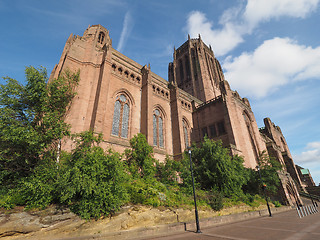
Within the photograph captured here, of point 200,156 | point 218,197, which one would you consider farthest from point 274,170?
point 218,197

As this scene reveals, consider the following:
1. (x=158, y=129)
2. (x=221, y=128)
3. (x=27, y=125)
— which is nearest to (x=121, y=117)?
(x=158, y=129)

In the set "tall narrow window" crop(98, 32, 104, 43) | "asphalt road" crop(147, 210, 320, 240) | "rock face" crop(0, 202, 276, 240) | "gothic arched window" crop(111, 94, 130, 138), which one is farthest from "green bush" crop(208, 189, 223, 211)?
"tall narrow window" crop(98, 32, 104, 43)

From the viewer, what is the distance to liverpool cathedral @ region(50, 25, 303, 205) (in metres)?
17.1

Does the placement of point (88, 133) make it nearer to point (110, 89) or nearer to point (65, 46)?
point (110, 89)

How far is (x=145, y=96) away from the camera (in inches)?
880

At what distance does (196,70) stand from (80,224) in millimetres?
43811

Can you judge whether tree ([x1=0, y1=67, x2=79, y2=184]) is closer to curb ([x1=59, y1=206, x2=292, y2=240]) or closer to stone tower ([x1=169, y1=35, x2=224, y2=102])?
curb ([x1=59, y1=206, x2=292, y2=240])

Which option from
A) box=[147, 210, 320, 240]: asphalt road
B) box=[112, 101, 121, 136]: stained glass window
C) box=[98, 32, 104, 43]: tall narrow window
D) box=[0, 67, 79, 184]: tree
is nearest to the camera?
box=[147, 210, 320, 240]: asphalt road

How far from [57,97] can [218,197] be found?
55.6ft

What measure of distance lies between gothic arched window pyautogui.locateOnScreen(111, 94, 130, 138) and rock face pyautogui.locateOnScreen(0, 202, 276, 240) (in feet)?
36.6

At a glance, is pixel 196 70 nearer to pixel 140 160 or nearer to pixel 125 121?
pixel 125 121

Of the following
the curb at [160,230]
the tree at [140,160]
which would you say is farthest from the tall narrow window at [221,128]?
the curb at [160,230]

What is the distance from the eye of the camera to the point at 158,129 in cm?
2358

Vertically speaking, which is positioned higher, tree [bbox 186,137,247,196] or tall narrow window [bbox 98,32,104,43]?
tall narrow window [bbox 98,32,104,43]
